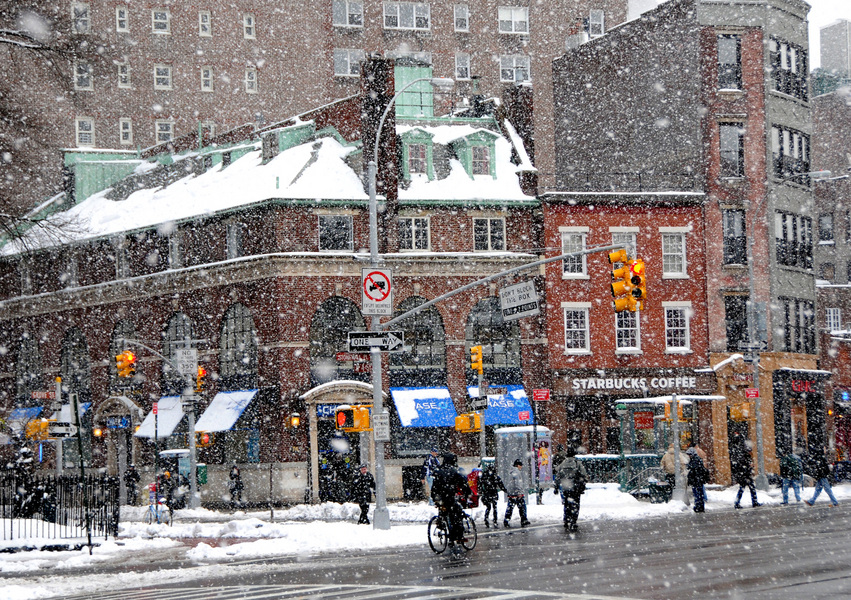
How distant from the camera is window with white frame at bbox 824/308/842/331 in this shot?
71.4 metres

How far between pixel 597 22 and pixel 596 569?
6106 cm

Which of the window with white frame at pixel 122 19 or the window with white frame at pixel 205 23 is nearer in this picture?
the window with white frame at pixel 122 19

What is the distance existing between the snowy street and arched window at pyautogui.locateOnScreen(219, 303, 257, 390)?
13109 mm

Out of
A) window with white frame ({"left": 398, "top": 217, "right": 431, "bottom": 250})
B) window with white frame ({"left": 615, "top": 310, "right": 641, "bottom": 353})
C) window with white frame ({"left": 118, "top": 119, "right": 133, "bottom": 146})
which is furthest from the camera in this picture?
window with white frame ({"left": 118, "top": 119, "right": 133, "bottom": 146})

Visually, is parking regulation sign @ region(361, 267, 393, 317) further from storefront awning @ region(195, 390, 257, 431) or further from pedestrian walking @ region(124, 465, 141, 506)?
storefront awning @ region(195, 390, 257, 431)

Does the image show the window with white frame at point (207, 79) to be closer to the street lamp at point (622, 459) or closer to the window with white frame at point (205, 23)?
the window with white frame at point (205, 23)

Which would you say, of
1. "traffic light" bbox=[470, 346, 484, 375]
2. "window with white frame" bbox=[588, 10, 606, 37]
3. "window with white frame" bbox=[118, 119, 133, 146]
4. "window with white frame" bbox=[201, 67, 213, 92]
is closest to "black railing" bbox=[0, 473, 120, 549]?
"traffic light" bbox=[470, 346, 484, 375]

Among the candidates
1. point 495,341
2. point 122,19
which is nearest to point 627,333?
point 495,341

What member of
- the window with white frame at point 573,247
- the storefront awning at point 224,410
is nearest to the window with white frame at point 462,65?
the window with white frame at point 573,247

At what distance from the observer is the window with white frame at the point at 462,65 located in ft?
233

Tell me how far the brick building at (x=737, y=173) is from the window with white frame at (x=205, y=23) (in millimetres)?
26184

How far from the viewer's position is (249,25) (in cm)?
6962

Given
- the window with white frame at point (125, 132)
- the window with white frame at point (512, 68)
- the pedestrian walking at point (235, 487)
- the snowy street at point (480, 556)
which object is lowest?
the pedestrian walking at point (235, 487)

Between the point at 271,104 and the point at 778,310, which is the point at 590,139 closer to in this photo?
the point at 778,310
